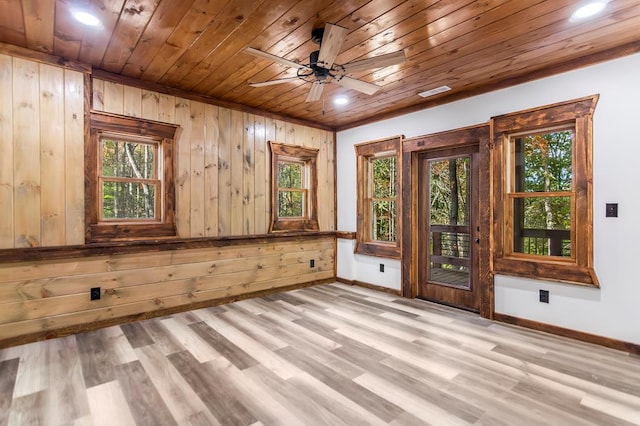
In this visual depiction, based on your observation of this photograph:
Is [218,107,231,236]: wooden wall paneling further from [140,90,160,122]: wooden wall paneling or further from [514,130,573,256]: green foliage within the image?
[514,130,573,256]: green foliage

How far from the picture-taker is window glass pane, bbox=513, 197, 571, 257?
3.26m

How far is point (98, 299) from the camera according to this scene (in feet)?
10.9

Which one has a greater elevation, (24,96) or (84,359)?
(24,96)

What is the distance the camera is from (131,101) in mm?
3570

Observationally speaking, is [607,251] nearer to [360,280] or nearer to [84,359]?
[360,280]

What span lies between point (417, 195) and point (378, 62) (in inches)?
92.5

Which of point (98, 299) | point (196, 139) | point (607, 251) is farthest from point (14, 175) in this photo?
point (607, 251)

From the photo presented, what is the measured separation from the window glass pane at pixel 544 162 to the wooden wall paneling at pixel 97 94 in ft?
14.8

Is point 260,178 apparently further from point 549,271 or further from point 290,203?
point 549,271

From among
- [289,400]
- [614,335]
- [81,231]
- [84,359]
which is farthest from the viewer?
[81,231]

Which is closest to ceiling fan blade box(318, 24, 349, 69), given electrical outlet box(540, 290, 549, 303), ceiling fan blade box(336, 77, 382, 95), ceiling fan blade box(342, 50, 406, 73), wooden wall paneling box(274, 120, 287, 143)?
ceiling fan blade box(342, 50, 406, 73)

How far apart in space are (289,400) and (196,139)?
10.4 feet

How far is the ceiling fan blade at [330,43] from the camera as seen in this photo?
2.19 meters

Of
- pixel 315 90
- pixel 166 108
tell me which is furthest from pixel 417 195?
pixel 166 108
